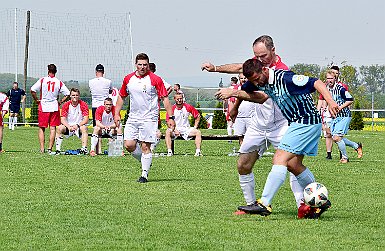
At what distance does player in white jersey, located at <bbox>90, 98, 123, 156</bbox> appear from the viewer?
21.3 meters

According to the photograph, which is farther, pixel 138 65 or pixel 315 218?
pixel 138 65

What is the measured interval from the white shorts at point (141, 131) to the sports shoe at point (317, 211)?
559cm

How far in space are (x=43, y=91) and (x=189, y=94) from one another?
32.7 meters

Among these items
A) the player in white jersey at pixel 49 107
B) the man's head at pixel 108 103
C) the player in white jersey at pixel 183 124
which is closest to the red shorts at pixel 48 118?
the player in white jersey at pixel 49 107

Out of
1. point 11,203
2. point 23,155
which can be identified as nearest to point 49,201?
point 11,203

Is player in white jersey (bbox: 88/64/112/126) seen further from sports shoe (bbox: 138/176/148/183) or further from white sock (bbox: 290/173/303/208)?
white sock (bbox: 290/173/303/208)

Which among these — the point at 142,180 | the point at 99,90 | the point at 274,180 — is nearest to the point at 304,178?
the point at 274,180

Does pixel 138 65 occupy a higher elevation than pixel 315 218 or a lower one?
higher

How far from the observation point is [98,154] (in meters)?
21.7

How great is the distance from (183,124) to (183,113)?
1.26 ft

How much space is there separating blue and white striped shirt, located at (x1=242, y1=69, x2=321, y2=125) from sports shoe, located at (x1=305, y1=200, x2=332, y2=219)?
851 millimetres

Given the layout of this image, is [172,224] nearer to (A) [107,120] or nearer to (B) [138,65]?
(B) [138,65]

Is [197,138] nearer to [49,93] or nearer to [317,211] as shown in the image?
[49,93]

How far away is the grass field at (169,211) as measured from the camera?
7.88 metres
